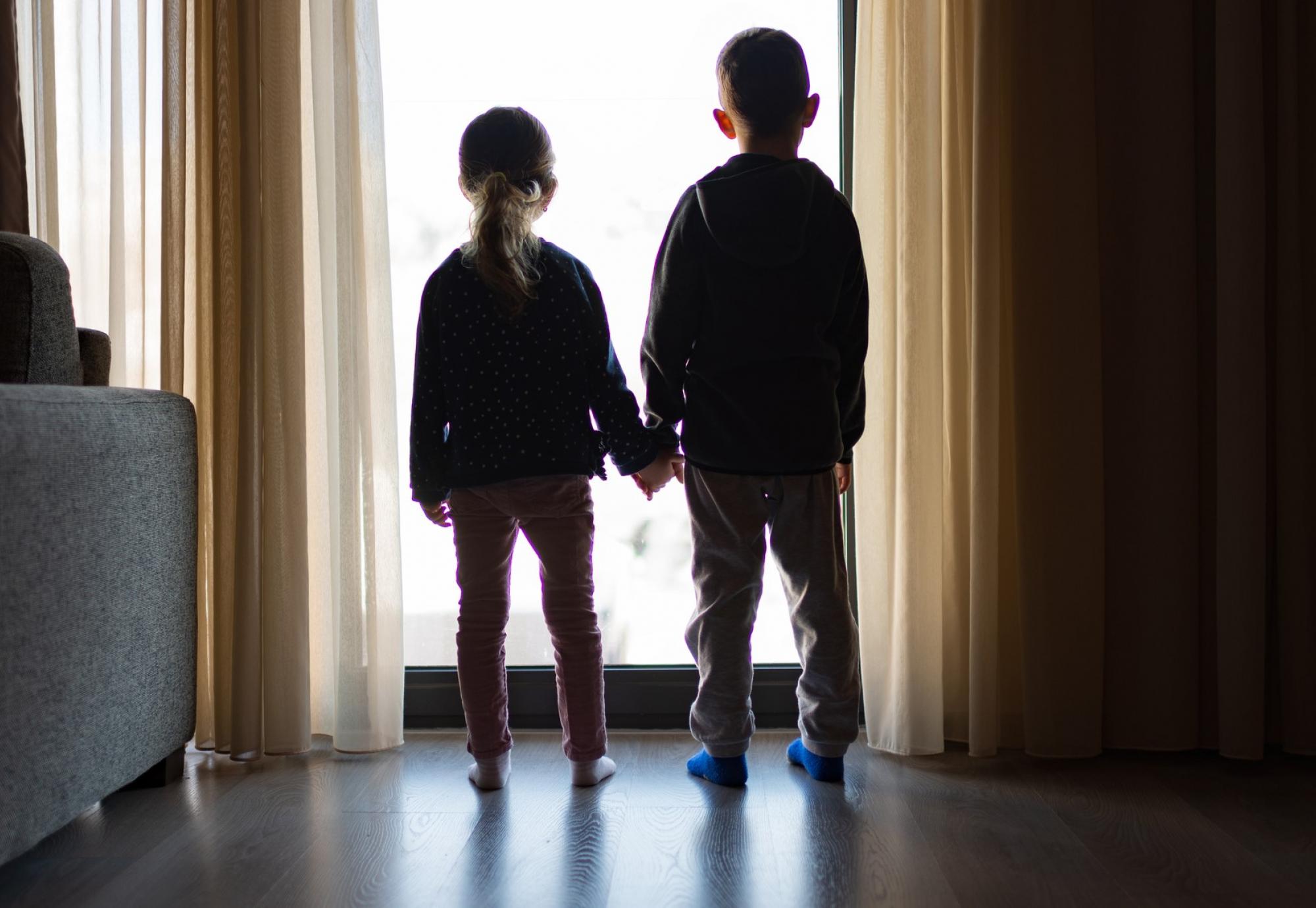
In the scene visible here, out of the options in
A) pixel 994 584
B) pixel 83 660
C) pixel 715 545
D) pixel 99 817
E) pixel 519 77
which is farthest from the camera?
pixel 519 77

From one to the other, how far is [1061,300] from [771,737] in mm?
1009

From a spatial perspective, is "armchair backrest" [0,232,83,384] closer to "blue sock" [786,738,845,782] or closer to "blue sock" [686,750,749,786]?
"blue sock" [686,750,749,786]

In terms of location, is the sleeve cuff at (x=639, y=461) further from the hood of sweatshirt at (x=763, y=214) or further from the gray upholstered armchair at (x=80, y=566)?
the gray upholstered armchair at (x=80, y=566)

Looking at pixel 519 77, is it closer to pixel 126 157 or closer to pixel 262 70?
pixel 262 70

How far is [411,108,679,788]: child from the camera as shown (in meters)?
1.71

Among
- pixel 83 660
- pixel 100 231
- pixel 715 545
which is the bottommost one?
pixel 83 660

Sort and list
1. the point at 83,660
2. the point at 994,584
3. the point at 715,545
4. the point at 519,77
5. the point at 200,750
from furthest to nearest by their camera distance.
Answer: the point at 519,77, the point at 200,750, the point at 994,584, the point at 715,545, the point at 83,660

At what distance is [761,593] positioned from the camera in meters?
1.77

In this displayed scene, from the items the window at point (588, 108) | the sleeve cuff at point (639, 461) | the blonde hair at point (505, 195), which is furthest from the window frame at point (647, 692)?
the blonde hair at point (505, 195)

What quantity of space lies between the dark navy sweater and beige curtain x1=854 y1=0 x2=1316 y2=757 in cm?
53

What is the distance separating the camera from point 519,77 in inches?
83.7

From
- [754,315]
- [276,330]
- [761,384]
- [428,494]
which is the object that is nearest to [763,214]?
[754,315]

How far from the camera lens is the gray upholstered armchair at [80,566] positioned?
1.33 m

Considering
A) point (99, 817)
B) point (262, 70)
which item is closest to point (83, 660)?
point (99, 817)
